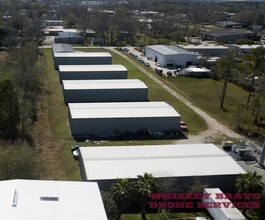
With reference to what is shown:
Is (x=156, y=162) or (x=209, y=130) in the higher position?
(x=156, y=162)

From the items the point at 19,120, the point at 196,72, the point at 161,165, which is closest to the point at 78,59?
the point at 196,72

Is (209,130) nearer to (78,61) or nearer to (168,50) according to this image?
(78,61)

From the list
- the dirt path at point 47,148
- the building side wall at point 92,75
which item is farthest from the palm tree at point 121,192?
the building side wall at point 92,75

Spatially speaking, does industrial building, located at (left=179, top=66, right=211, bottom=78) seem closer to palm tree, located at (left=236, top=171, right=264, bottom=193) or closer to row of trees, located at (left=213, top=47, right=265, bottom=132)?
row of trees, located at (left=213, top=47, right=265, bottom=132)

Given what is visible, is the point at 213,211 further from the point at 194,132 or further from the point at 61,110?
the point at 61,110

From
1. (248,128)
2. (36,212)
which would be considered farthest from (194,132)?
(36,212)

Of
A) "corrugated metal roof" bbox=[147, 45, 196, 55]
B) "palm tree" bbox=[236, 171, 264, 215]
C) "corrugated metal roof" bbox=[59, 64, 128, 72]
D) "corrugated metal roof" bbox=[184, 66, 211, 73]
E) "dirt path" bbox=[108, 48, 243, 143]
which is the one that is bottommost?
"dirt path" bbox=[108, 48, 243, 143]

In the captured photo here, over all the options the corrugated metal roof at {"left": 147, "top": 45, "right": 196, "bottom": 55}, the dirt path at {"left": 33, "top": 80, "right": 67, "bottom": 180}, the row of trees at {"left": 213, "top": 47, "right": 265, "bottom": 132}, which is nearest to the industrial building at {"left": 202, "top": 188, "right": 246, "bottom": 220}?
the dirt path at {"left": 33, "top": 80, "right": 67, "bottom": 180}
